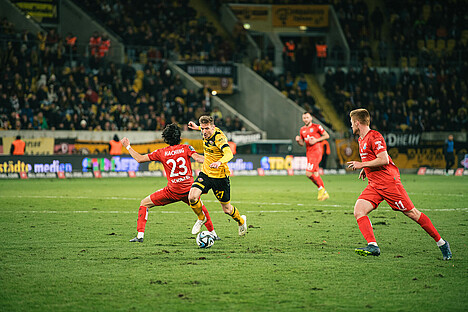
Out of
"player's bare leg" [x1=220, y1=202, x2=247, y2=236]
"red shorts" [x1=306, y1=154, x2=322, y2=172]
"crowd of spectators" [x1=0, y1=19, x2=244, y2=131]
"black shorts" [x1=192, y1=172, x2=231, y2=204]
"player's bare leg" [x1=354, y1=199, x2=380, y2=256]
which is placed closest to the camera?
"player's bare leg" [x1=354, y1=199, x2=380, y2=256]

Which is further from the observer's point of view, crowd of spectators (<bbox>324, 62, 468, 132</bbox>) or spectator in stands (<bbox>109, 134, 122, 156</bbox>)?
crowd of spectators (<bbox>324, 62, 468, 132</bbox>)

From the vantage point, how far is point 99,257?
862cm

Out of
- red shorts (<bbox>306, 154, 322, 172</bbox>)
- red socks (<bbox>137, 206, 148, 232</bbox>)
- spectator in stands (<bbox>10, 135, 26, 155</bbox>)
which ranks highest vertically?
spectator in stands (<bbox>10, 135, 26, 155</bbox>)

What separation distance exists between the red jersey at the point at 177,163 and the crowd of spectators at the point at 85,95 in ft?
64.2

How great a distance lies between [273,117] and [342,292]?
98.2 feet

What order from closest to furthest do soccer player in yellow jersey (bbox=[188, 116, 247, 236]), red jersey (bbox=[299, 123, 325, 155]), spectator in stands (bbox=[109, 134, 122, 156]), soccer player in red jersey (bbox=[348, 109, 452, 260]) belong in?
soccer player in red jersey (bbox=[348, 109, 452, 260]), soccer player in yellow jersey (bbox=[188, 116, 247, 236]), red jersey (bbox=[299, 123, 325, 155]), spectator in stands (bbox=[109, 134, 122, 156])

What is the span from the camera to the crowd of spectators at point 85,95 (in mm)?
28922

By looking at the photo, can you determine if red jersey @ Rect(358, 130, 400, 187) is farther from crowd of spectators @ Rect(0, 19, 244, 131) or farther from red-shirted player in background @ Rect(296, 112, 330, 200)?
crowd of spectators @ Rect(0, 19, 244, 131)

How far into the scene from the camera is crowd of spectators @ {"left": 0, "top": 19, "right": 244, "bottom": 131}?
2892 centimetres

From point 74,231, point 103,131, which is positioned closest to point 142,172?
point 103,131

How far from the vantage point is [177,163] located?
32.9 ft

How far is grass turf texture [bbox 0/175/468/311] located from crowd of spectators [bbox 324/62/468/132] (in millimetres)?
21834

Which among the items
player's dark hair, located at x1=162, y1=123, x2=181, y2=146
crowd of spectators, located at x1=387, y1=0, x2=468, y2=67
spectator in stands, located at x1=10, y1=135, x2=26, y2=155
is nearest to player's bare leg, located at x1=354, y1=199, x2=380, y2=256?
player's dark hair, located at x1=162, y1=123, x2=181, y2=146

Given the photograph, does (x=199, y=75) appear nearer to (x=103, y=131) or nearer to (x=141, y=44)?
(x=141, y=44)
